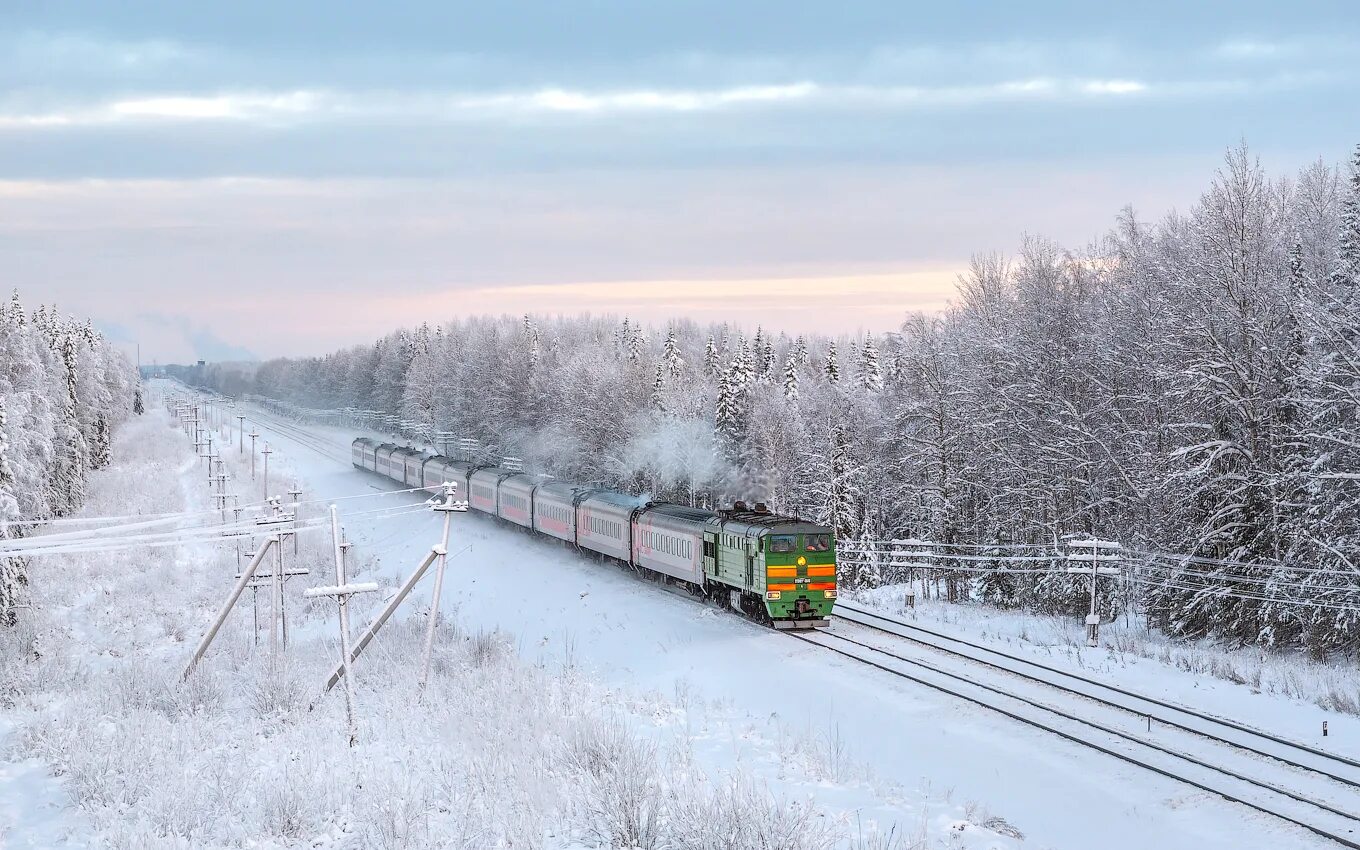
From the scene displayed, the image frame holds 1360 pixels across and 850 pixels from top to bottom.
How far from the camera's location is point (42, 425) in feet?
160

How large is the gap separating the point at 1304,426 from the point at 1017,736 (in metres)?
13.2

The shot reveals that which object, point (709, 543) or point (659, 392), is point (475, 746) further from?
point (659, 392)

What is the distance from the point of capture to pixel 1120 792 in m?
14.3

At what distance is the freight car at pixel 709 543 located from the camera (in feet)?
86.0

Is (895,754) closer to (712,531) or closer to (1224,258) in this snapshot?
(712,531)

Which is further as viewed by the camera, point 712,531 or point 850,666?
point 712,531

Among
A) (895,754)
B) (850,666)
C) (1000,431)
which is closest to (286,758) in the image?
(895,754)

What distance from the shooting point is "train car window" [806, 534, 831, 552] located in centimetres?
2658

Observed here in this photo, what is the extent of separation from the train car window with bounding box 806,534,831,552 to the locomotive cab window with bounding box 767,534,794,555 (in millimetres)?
123

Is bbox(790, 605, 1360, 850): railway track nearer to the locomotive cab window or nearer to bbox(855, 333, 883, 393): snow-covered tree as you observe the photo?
the locomotive cab window

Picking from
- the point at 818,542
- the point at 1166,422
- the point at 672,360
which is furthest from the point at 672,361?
the point at 818,542

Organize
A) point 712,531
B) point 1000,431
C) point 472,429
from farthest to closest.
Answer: point 472,429 < point 1000,431 < point 712,531

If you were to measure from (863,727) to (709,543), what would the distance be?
12.3 meters

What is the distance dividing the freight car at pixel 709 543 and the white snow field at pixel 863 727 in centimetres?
87
